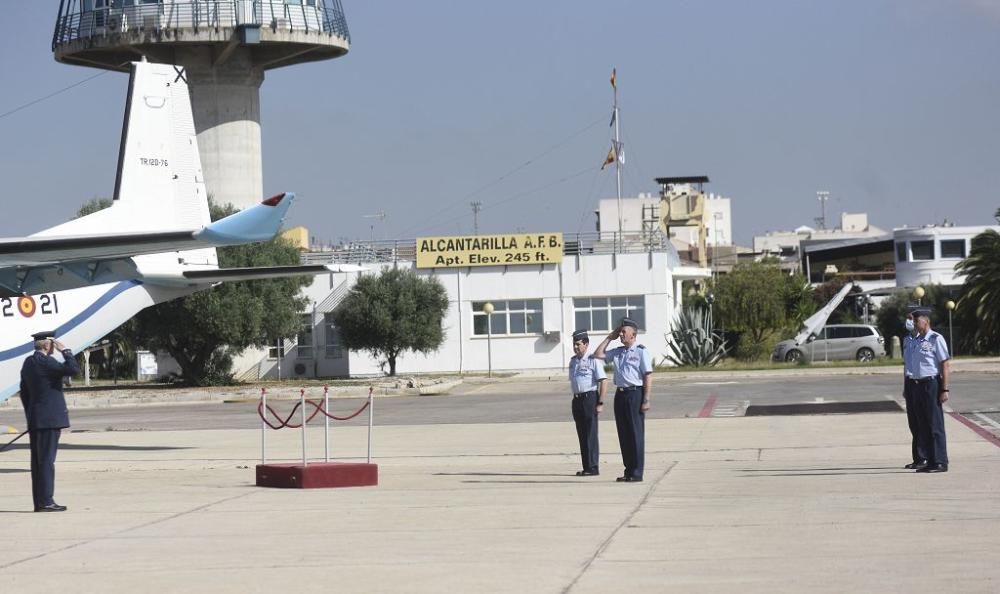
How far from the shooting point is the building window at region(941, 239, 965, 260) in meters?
71.3

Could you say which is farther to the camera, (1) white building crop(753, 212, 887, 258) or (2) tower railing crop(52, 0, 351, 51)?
(1) white building crop(753, 212, 887, 258)

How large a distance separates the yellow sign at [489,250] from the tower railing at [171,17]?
10391 mm

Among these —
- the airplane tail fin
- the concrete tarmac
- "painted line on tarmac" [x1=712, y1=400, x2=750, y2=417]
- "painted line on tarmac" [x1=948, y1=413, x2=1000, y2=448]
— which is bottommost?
the concrete tarmac

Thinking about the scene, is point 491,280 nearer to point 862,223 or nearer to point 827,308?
point 827,308

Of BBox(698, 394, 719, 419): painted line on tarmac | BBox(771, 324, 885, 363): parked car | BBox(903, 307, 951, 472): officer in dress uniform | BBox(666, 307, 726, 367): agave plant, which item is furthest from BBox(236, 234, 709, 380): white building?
BBox(903, 307, 951, 472): officer in dress uniform

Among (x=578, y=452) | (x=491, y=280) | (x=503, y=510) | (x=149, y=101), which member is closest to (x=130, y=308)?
(x=149, y=101)

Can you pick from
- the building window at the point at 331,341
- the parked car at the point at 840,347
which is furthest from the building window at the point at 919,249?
the building window at the point at 331,341

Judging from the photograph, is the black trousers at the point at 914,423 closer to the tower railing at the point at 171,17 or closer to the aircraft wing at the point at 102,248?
the aircraft wing at the point at 102,248

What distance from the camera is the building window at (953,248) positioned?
234 feet

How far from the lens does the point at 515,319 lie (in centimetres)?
5347

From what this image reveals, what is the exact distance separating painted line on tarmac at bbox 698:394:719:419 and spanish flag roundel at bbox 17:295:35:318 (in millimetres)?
12551

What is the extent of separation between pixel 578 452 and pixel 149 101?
396 inches

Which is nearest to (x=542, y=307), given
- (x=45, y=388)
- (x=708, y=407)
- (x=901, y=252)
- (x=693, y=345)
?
(x=693, y=345)

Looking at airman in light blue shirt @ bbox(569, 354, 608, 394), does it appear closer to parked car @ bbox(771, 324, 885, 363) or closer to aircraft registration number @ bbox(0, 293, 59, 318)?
aircraft registration number @ bbox(0, 293, 59, 318)
